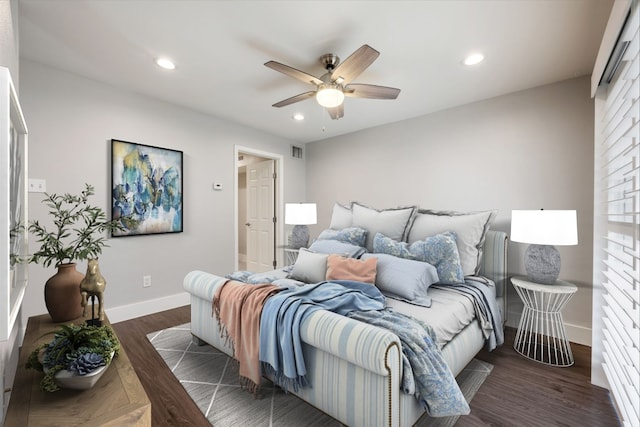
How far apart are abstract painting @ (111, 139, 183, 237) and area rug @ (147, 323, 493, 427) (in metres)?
1.35

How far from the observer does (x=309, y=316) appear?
1597 millimetres

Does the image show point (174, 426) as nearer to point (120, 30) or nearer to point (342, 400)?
point (342, 400)

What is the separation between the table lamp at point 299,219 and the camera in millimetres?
3926

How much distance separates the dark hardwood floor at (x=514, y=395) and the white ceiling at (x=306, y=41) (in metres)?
2.47

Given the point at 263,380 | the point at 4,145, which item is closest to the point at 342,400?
the point at 263,380

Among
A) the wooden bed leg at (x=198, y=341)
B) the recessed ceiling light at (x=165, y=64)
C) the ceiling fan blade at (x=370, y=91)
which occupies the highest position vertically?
the recessed ceiling light at (x=165, y=64)

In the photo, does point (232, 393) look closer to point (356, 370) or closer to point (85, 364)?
point (356, 370)

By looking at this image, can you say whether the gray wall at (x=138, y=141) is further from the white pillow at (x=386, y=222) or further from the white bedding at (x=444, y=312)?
the white bedding at (x=444, y=312)

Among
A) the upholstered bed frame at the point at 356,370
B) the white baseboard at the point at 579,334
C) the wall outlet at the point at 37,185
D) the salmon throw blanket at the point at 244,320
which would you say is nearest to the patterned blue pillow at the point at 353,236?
the salmon throw blanket at the point at 244,320

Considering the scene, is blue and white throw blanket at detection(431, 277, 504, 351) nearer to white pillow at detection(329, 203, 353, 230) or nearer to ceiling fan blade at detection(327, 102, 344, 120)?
white pillow at detection(329, 203, 353, 230)

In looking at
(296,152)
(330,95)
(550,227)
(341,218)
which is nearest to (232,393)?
(341,218)

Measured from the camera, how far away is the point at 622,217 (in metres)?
1.54

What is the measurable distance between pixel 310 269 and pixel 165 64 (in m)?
2.20

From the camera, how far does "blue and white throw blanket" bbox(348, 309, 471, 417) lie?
4.49ft
